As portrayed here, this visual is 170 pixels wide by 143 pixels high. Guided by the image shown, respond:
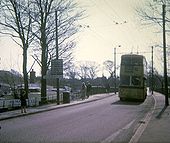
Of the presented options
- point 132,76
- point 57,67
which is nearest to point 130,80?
point 132,76

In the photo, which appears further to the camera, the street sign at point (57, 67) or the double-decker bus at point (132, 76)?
the double-decker bus at point (132, 76)

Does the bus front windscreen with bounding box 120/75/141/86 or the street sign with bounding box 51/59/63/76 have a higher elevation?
the street sign with bounding box 51/59/63/76

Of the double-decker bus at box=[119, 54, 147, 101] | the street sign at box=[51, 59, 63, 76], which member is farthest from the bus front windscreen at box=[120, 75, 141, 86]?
the street sign at box=[51, 59, 63, 76]

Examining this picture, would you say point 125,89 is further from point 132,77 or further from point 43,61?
point 43,61

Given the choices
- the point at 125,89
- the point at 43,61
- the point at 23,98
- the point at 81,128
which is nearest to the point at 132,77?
the point at 125,89

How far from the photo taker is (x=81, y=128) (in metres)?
16.3

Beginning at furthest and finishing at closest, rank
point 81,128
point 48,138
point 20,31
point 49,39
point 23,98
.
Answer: point 49,39, point 20,31, point 23,98, point 81,128, point 48,138

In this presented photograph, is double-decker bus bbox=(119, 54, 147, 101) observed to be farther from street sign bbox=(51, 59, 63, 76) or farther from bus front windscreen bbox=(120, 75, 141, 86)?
street sign bbox=(51, 59, 63, 76)

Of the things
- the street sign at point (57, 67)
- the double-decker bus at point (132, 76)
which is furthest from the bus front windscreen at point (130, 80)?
the street sign at point (57, 67)

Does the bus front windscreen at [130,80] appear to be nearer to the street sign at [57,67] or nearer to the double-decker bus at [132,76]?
the double-decker bus at [132,76]

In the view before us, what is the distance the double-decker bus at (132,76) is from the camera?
130 ft

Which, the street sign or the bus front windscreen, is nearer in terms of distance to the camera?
the street sign

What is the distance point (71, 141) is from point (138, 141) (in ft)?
6.53

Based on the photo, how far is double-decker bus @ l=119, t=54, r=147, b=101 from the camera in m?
39.5
